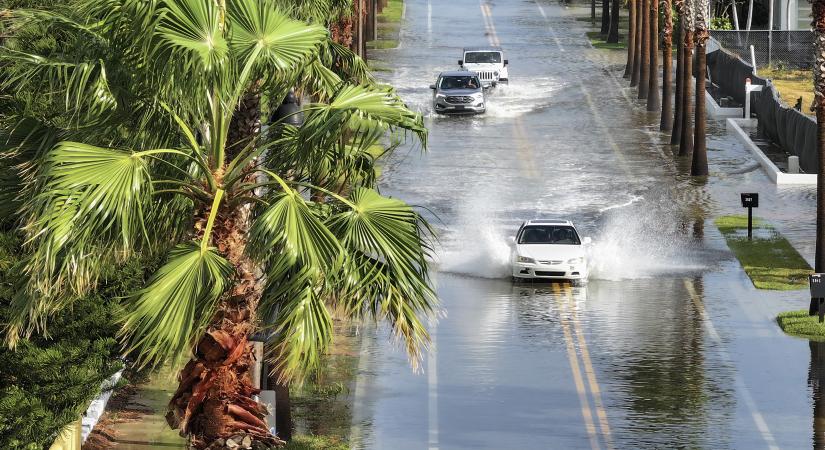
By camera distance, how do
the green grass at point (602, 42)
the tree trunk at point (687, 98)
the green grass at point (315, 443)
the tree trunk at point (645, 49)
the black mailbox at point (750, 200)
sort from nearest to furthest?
1. the green grass at point (315, 443)
2. the black mailbox at point (750, 200)
3. the tree trunk at point (687, 98)
4. the tree trunk at point (645, 49)
5. the green grass at point (602, 42)

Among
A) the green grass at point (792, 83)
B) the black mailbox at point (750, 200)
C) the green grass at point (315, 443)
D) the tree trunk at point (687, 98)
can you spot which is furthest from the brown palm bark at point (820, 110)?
the green grass at point (792, 83)

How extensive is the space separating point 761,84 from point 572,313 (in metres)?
27.5

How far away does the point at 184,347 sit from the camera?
1411cm

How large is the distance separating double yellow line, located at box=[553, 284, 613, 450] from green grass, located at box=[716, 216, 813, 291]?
4.25 meters

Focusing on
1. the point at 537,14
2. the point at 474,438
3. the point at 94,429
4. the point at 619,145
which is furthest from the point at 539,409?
the point at 537,14

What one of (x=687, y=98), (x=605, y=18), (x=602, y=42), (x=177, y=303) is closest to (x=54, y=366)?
(x=177, y=303)

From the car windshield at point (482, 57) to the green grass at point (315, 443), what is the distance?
43413 millimetres

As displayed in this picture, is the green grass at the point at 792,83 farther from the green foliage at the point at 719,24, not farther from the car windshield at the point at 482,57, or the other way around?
the car windshield at the point at 482,57

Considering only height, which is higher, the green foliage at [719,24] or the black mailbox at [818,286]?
the green foliage at [719,24]

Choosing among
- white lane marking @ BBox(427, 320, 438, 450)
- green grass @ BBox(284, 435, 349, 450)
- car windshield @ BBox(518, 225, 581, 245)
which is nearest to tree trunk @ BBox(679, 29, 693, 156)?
car windshield @ BBox(518, 225, 581, 245)

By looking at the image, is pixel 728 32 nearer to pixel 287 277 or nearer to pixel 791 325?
pixel 791 325

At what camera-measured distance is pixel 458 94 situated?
187 feet

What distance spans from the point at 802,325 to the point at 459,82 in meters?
29.8

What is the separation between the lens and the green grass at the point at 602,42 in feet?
249
